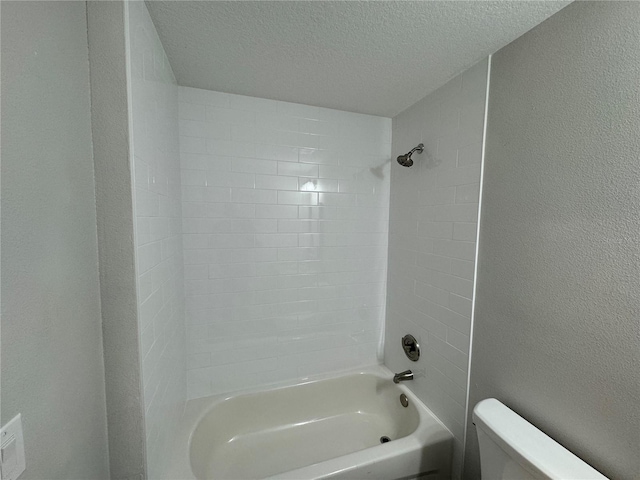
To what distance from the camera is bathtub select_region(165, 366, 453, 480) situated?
1159 millimetres

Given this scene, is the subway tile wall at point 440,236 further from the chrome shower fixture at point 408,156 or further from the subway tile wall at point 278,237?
the subway tile wall at point 278,237

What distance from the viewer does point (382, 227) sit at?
6.04ft

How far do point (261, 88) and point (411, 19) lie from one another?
0.85 m

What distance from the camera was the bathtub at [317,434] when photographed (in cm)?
116

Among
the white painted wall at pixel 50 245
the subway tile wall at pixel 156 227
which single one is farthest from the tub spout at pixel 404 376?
the white painted wall at pixel 50 245

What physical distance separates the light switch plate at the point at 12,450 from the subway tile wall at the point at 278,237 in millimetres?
1005

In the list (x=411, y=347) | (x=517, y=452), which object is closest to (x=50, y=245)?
(x=517, y=452)

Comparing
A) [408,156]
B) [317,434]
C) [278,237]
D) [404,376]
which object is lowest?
[317,434]

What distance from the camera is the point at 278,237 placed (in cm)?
162

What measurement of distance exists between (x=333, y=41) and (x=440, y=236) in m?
1.07

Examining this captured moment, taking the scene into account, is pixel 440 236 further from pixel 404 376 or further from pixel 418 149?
pixel 404 376

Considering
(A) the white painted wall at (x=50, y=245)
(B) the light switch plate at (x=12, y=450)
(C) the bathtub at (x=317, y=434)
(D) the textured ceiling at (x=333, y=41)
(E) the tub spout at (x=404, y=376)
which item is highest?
(D) the textured ceiling at (x=333, y=41)

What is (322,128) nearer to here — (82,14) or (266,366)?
(82,14)

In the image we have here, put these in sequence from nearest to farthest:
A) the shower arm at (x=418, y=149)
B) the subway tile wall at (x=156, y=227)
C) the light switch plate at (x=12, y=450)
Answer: the light switch plate at (x=12, y=450), the subway tile wall at (x=156, y=227), the shower arm at (x=418, y=149)
